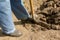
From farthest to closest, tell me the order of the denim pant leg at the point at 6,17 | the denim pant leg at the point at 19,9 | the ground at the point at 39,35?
1. the denim pant leg at the point at 19,9
2. the ground at the point at 39,35
3. the denim pant leg at the point at 6,17

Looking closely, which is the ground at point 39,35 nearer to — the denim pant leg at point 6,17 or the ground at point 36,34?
Answer: the ground at point 36,34

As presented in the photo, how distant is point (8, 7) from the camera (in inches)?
141

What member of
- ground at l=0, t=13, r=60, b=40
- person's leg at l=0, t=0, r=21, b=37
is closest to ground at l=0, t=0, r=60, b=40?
ground at l=0, t=13, r=60, b=40

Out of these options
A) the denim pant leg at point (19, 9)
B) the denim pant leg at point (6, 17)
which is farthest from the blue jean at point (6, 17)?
the denim pant leg at point (19, 9)

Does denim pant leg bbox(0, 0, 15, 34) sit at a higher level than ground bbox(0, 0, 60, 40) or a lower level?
higher

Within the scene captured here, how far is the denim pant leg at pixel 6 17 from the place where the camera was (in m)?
3.55

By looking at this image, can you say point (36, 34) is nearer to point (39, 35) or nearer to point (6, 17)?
point (39, 35)

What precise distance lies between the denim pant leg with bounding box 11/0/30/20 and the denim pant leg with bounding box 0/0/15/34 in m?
0.47

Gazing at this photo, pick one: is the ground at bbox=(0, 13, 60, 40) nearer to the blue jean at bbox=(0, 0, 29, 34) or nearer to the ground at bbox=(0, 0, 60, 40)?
the ground at bbox=(0, 0, 60, 40)

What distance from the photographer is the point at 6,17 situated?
363cm

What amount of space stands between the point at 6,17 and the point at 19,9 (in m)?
0.59

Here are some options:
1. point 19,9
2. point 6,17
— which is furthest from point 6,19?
point 19,9

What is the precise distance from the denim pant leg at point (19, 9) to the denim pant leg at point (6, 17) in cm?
47

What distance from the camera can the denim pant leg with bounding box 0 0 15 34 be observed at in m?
3.55
